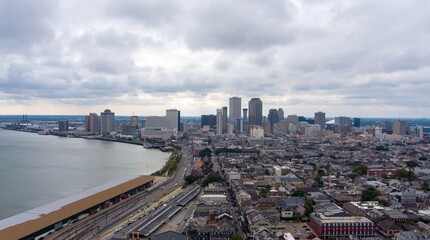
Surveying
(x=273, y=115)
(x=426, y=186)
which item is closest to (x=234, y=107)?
(x=273, y=115)

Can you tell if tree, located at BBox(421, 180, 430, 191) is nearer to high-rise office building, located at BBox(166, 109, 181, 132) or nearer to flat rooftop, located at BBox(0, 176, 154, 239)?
flat rooftop, located at BBox(0, 176, 154, 239)

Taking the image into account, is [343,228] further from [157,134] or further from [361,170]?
[157,134]

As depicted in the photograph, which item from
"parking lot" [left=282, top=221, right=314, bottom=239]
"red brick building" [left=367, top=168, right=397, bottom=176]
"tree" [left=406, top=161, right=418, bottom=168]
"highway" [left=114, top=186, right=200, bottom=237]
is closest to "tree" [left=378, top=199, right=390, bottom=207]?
"parking lot" [left=282, top=221, right=314, bottom=239]

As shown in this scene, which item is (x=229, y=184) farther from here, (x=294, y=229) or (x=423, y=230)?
(x=423, y=230)

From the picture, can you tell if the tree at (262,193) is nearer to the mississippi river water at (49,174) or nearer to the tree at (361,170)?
the mississippi river water at (49,174)

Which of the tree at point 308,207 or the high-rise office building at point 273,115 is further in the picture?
the high-rise office building at point 273,115

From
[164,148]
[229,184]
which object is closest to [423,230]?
[229,184]

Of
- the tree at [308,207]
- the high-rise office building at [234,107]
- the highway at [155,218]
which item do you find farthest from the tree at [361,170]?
the high-rise office building at [234,107]
